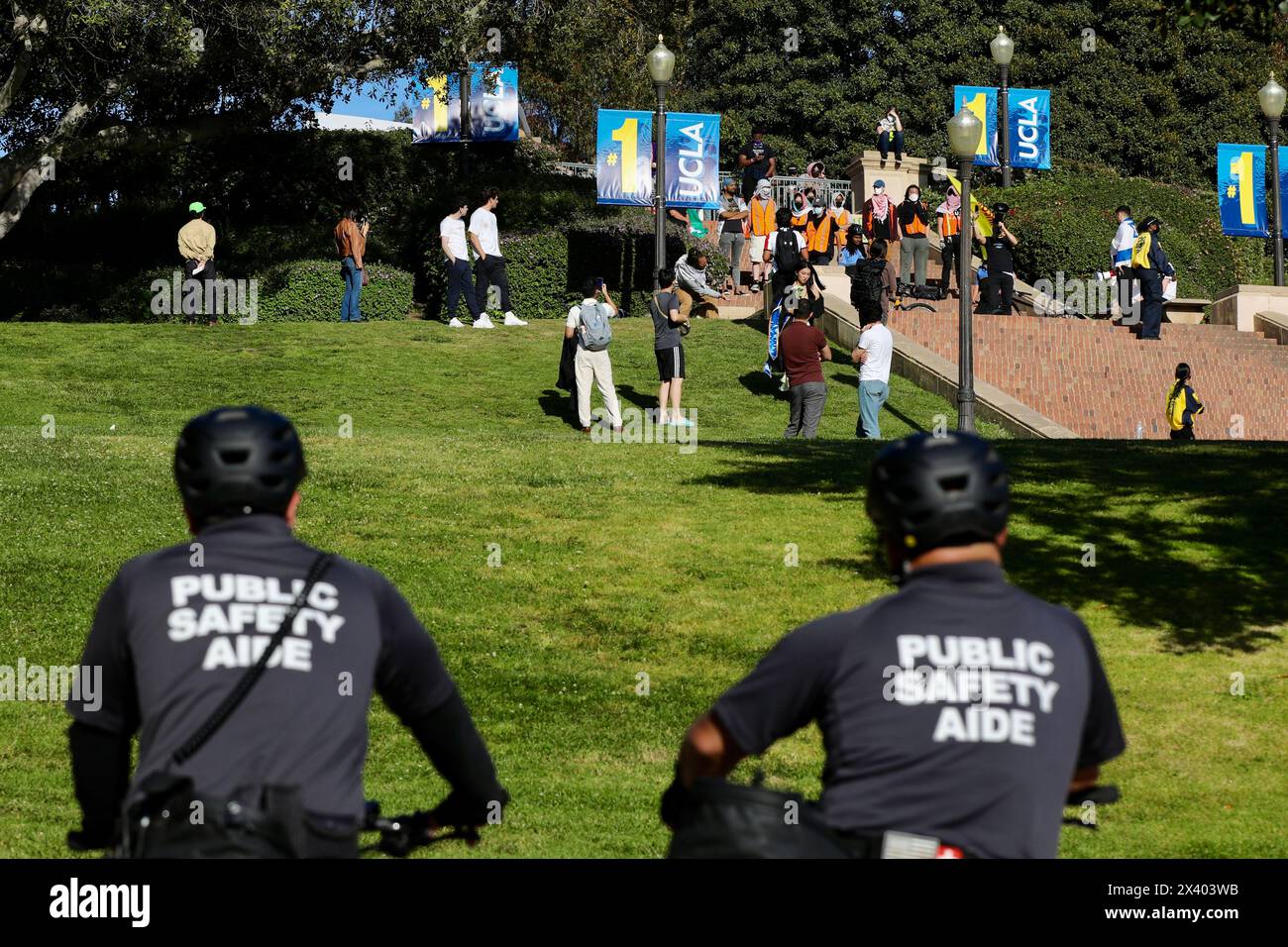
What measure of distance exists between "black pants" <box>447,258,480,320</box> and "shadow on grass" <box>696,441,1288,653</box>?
7.97m

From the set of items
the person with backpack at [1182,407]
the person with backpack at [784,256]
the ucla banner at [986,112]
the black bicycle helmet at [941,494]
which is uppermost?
the ucla banner at [986,112]

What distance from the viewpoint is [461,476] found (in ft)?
46.1

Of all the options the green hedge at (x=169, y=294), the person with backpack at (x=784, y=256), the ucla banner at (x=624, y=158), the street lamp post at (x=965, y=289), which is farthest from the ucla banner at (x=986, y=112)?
the street lamp post at (x=965, y=289)

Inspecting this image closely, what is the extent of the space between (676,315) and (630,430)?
1.44 meters

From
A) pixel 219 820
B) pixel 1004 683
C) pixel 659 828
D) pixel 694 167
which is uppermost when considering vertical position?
pixel 694 167

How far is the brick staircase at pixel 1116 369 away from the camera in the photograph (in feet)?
74.8

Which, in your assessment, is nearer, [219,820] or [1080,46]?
[219,820]

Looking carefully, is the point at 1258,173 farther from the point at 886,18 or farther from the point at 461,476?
the point at 886,18

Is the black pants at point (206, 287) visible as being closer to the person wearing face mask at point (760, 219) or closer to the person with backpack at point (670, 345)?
the person with backpack at point (670, 345)

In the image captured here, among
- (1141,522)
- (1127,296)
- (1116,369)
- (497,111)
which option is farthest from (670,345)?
(497,111)

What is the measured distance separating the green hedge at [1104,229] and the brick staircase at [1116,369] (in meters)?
13.5

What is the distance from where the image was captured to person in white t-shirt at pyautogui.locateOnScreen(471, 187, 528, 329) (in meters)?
22.7
